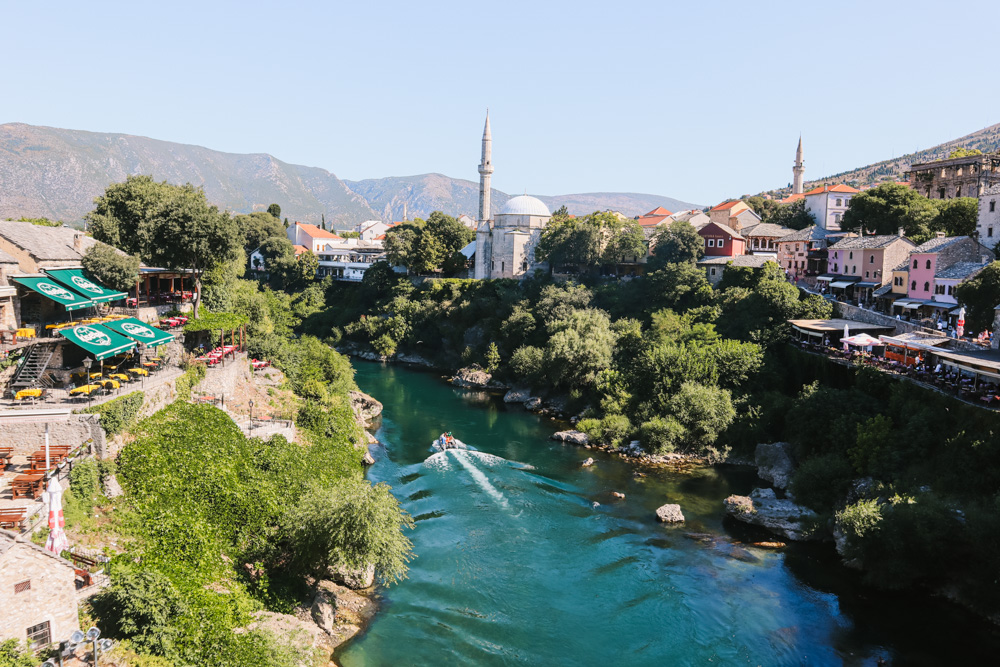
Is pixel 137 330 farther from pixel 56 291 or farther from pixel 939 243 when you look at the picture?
pixel 939 243

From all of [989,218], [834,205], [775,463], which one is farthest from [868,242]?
[775,463]

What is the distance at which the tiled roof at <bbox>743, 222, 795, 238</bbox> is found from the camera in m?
51.4

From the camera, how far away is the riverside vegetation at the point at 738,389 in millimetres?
18156

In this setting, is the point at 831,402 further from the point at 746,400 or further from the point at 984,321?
the point at 984,321

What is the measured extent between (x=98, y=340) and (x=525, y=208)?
46.6 meters

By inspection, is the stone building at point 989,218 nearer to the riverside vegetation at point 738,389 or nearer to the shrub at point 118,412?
the riverside vegetation at point 738,389

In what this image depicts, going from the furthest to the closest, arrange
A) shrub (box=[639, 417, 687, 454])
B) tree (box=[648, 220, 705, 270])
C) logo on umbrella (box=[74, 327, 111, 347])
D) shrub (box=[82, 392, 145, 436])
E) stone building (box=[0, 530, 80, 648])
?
tree (box=[648, 220, 705, 270])
shrub (box=[639, 417, 687, 454])
logo on umbrella (box=[74, 327, 111, 347])
shrub (box=[82, 392, 145, 436])
stone building (box=[0, 530, 80, 648])

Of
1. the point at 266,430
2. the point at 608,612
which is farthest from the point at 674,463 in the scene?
the point at 266,430

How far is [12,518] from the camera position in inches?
524

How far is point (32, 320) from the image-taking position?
74.9ft

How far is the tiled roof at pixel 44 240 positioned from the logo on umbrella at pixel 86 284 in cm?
105

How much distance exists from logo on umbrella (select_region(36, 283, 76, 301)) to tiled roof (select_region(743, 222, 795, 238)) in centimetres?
4558

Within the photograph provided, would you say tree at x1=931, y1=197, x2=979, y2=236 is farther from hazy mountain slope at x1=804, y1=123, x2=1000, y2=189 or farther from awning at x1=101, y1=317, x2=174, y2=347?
hazy mountain slope at x1=804, y1=123, x2=1000, y2=189

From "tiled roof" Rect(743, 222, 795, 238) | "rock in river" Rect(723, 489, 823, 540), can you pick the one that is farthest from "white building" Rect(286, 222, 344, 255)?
"rock in river" Rect(723, 489, 823, 540)
